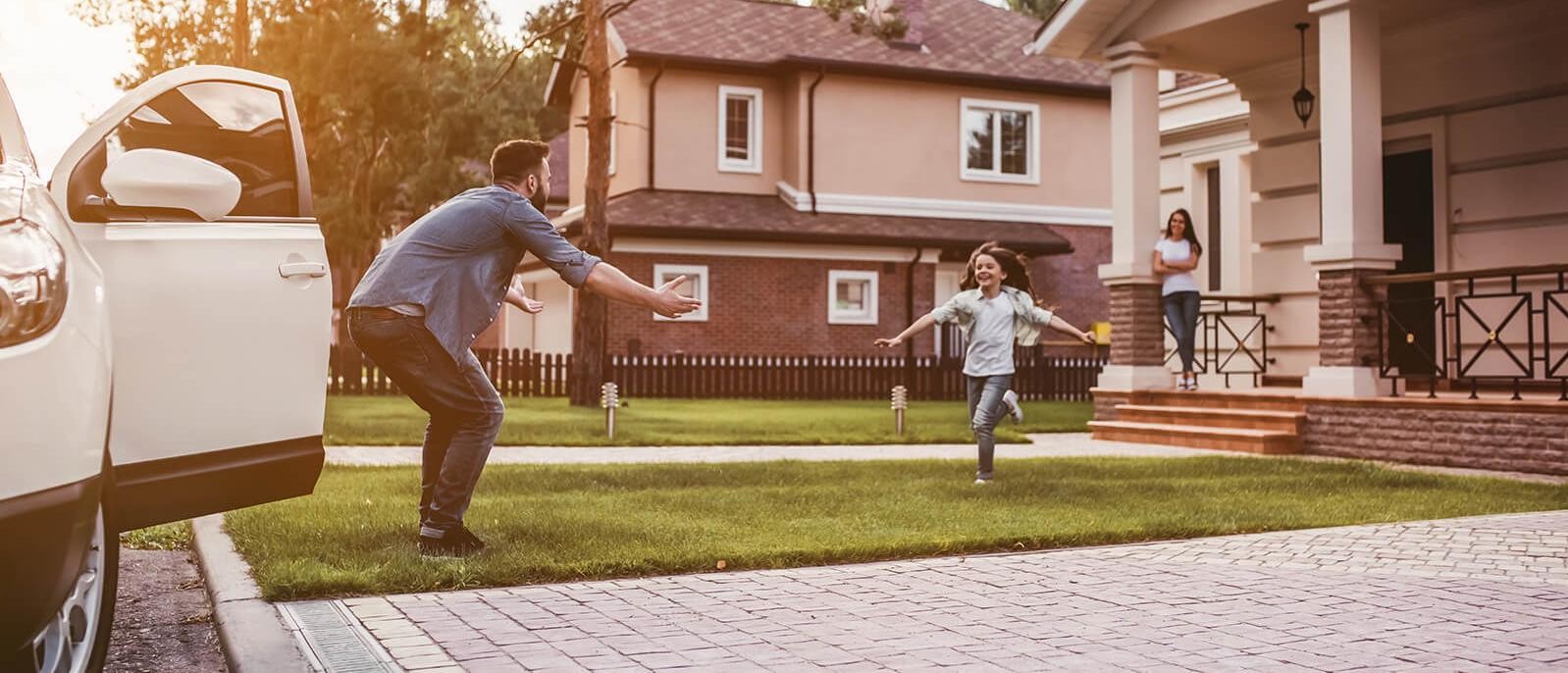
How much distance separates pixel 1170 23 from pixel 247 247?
11.9m

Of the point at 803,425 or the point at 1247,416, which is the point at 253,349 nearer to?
the point at 1247,416

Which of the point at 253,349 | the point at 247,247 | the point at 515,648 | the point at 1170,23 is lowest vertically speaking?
the point at 515,648

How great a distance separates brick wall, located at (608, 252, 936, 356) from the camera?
26.7 metres

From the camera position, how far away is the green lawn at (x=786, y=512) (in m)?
6.27

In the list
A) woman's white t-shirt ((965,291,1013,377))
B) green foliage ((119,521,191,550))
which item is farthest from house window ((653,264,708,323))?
green foliage ((119,521,191,550))

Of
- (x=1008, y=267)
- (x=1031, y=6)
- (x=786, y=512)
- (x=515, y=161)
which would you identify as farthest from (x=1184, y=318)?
(x=1031, y=6)

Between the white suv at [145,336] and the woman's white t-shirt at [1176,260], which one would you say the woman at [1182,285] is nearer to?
the woman's white t-shirt at [1176,260]

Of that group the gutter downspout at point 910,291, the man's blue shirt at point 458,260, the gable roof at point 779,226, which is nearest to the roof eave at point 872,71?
the gable roof at point 779,226

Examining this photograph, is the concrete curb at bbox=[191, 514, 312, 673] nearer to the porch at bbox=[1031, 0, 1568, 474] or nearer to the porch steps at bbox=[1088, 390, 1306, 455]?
the porch at bbox=[1031, 0, 1568, 474]

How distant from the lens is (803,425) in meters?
17.0

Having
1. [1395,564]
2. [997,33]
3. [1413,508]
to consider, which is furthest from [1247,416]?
[997,33]

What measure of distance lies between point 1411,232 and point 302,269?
12.8 meters

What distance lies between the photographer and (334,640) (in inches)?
186

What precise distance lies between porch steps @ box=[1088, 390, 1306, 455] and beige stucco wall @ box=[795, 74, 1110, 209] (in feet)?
46.7
